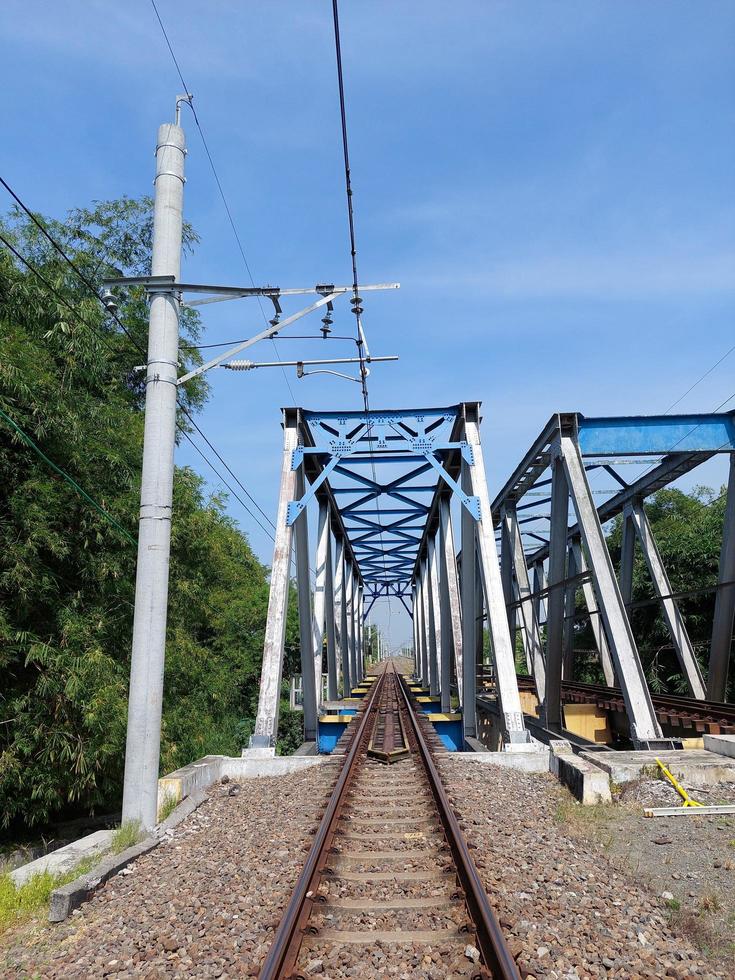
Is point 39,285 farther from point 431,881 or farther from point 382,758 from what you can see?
point 431,881

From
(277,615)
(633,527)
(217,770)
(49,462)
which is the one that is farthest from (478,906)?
(633,527)

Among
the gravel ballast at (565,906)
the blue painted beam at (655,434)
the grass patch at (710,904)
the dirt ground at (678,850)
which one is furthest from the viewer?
the blue painted beam at (655,434)

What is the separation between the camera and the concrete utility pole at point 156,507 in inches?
252

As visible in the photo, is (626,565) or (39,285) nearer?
(39,285)

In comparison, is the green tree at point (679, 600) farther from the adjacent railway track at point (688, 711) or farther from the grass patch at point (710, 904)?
the grass patch at point (710, 904)

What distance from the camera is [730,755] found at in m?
7.92

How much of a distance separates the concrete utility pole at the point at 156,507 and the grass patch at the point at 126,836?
0.09 metres

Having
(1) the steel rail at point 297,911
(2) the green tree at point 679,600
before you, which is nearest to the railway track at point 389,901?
(1) the steel rail at point 297,911

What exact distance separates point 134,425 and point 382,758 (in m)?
7.33

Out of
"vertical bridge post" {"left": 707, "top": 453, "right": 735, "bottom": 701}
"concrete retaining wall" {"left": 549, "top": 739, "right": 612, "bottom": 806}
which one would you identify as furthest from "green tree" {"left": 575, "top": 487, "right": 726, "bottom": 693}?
"concrete retaining wall" {"left": 549, "top": 739, "right": 612, "bottom": 806}

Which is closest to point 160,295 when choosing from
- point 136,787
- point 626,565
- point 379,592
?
point 136,787

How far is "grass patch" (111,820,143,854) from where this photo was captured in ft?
18.7

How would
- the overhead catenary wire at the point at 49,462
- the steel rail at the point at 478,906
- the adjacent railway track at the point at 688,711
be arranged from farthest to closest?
1. the adjacent railway track at the point at 688,711
2. the overhead catenary wire at the point at 49,462
3. the steel rail at the point at 478,906

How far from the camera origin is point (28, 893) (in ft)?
15.7
